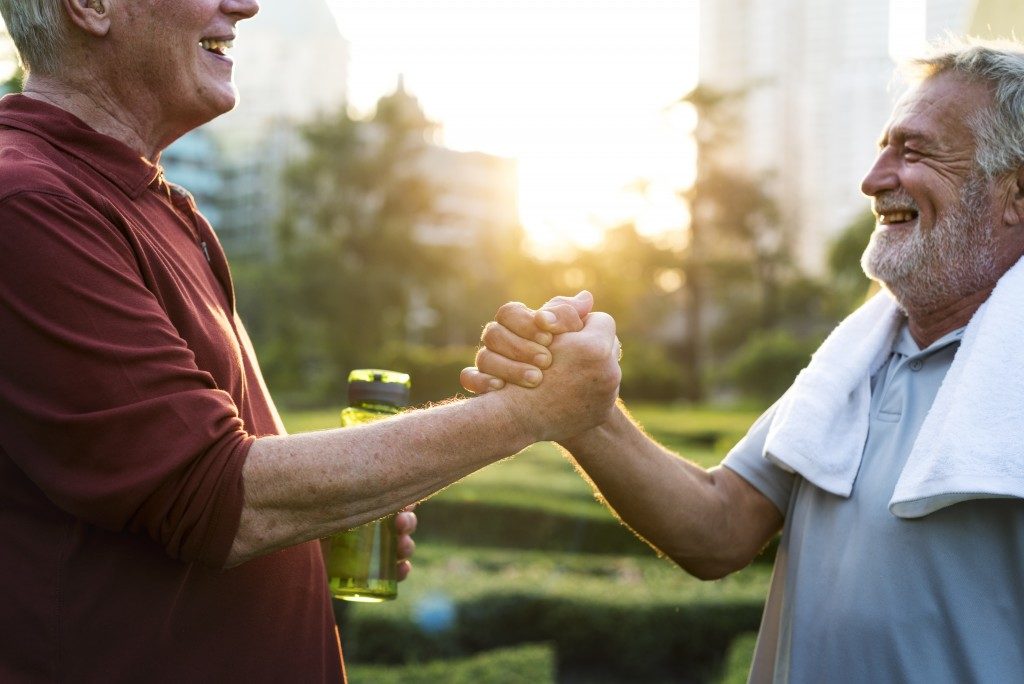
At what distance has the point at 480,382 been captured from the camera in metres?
2.12

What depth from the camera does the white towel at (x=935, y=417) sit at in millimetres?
2084

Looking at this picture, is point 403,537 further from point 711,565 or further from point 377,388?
point 711,565

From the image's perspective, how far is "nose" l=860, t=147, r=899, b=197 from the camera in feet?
8.29

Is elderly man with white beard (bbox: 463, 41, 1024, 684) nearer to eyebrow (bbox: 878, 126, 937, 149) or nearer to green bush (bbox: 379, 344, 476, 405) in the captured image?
eyebrow (bbox: 878, 126, 937, 149)

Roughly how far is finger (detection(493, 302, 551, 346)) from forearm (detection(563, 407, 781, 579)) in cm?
42

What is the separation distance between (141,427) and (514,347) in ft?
2.54

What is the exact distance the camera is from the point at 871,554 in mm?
2256

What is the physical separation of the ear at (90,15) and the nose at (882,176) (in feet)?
5.52

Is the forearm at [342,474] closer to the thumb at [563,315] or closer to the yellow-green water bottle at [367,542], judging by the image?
the thumb at [563,315]

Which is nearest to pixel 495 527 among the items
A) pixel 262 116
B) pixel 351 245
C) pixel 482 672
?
pixel 482 672

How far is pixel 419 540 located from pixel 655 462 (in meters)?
6.00

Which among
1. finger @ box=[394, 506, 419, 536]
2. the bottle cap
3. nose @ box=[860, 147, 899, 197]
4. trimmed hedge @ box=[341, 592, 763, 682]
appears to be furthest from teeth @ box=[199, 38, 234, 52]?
trimmed hedge @ box=[341, 592, 763, 682]

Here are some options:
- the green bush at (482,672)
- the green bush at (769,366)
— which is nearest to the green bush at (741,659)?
the green bush at (482,672)

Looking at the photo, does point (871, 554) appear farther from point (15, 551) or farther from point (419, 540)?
point (419, 540)
